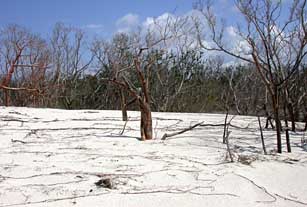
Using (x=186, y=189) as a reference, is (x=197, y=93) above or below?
above

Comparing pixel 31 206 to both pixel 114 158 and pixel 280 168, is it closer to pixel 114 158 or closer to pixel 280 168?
pixel 114 158

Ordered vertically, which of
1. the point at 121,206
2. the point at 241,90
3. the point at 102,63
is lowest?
the point at 121,206

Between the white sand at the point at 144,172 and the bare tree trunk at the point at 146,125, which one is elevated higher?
the bare tree trunk at the point at 146,125

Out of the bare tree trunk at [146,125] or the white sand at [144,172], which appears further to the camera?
the bare tree trunk at [146,125]

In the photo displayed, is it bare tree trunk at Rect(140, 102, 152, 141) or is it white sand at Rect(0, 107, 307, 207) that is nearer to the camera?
white sand at Rect(0, 107, 307, 207)

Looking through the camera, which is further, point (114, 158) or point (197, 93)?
point (197, 93)

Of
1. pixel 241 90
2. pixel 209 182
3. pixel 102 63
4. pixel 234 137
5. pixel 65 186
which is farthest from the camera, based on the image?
pixel 102 63

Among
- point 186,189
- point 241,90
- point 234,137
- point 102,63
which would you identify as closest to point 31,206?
point 186,189

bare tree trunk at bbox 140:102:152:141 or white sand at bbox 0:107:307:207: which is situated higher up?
bare tree trunk at bbox 140:102:152:141

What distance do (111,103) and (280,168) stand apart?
18.2 metres

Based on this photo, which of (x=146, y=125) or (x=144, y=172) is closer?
(x=144, y=172)

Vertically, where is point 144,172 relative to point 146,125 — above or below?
below

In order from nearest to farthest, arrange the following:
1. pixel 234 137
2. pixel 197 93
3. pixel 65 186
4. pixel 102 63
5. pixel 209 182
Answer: pixel 65 186
pixel 209 182
pixel 234 137
pixel 102 63
pixel 197 93

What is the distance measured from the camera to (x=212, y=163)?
14.5ft
